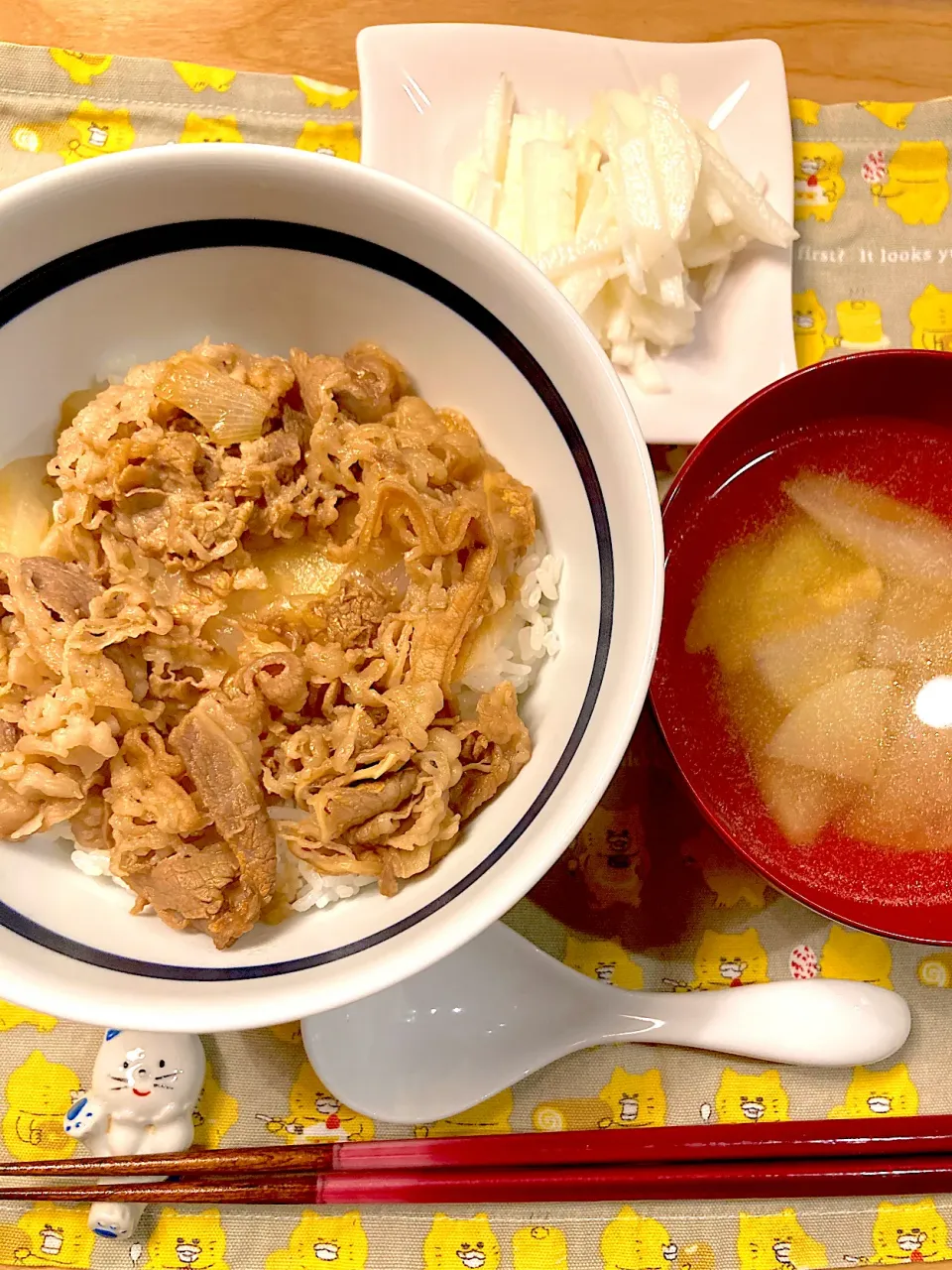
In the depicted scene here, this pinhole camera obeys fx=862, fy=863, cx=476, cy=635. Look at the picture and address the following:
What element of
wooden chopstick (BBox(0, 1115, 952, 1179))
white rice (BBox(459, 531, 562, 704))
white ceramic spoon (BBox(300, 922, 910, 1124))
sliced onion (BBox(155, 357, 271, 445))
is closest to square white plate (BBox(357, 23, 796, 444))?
white rice (BBox(459, 531, 562, 704))

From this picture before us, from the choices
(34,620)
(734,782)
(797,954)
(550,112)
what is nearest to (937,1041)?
(797,954)

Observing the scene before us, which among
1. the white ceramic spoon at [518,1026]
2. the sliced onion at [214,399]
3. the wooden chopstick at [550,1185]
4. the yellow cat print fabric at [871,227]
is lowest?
the wooden chopstick at [550,1185]

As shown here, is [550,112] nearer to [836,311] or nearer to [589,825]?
[836,311]

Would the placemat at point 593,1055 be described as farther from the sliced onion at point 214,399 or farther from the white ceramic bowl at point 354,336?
the sliced onion at point 214,399

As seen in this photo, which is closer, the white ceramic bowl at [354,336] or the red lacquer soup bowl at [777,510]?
the white ceramic bowl at [354,336]

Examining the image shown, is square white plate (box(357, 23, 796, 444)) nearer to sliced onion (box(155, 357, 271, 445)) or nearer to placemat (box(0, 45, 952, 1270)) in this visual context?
placemat (box(0, 45, 952, 1270))

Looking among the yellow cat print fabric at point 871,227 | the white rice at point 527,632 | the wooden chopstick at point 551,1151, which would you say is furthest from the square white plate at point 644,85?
the wooden chopstick at point 551,1151
